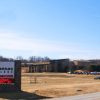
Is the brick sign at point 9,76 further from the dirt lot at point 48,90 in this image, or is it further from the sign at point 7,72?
the dirt lot at point 48,90

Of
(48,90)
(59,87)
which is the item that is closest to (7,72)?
A: (48,90)

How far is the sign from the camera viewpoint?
36344 millimetres

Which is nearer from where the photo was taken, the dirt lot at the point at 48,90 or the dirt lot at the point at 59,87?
the dirt lot at the point at 48,90

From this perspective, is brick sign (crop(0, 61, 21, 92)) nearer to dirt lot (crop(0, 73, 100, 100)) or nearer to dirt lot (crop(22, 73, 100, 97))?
dirt lot (crop(0, 73, 100, 100))

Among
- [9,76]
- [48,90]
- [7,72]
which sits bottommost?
[48,90]

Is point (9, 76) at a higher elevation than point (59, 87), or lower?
higher

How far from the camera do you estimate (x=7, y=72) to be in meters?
36.9

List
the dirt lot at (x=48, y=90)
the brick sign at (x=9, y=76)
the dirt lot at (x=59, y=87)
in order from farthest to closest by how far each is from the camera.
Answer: the brick sign at (x=9, y=76) < the dirt lot at (x=59, y=87) < the dirt lot at (x=48, y=90)

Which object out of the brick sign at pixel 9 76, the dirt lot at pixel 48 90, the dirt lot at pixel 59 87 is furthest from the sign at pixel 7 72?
the dirt lot at pixel 59 87

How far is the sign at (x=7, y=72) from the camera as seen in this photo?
36.3 m

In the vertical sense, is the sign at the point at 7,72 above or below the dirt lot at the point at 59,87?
above

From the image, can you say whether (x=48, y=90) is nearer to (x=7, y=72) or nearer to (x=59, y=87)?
(x=7, y=72)

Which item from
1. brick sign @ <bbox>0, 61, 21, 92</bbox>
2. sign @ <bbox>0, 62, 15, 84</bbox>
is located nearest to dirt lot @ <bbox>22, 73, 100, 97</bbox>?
brick sign @ <bbox>0, 61, 21, 92</bbox>

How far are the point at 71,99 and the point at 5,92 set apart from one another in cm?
915
